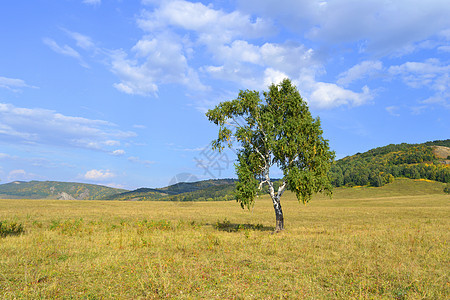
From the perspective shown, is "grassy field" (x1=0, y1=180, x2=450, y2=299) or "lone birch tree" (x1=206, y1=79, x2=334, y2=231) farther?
"lone birch tree" (x1=206, y1=79, x2=334, y2=231)

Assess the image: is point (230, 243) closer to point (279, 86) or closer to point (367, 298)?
point (367, 298)

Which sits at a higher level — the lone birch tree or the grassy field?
the lone birch tree

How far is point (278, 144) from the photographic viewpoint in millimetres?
22750

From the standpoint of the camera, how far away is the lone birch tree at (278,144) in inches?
890

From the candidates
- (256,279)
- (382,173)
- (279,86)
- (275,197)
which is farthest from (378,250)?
(382,173)

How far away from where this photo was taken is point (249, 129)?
24.2m

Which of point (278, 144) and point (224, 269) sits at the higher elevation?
point (278, 144)

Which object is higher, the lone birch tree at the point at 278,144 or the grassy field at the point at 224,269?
the lone birch tree at the point at 278,144

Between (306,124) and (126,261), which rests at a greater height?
(306,124)

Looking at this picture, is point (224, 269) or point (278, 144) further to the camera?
point (278, 144)

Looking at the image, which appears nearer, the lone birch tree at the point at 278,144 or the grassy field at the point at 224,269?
the grassy field at the point at 224,269

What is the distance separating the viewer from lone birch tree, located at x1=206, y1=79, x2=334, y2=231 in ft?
74.1

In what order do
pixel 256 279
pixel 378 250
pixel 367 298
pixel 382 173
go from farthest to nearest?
pixel 382 173
pixel 378 250
pixel 256 279
pixel 367 298

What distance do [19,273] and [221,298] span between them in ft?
27.7
